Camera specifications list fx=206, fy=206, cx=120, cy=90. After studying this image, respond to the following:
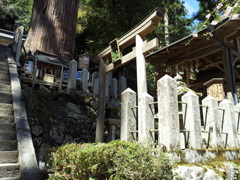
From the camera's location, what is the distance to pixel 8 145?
3275mm

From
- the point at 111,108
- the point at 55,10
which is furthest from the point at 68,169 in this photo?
the point at 55,10

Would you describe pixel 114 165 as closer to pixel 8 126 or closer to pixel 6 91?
pixel 8 126

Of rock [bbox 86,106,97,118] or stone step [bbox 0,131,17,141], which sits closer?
stone step [bbox 0,131,17,141]

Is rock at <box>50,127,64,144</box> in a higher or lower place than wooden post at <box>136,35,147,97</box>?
lower

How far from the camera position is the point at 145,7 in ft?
37.4

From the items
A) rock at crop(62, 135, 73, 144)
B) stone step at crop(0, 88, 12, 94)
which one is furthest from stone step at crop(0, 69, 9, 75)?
rock at crop(62, 135, 73, 144)

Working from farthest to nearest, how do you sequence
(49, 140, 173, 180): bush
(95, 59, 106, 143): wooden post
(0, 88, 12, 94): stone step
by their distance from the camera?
(95, 59, 106, 143): wooden post
(0, 88, 12, 94): stone step
(49, 140, 173, 180): bush

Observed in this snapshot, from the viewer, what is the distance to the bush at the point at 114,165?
226 centimetres

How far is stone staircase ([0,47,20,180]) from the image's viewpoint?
2.82 metres

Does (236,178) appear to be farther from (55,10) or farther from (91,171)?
(55,10)

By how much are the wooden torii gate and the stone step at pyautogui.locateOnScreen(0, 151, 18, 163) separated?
2119 mm

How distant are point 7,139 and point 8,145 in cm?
20

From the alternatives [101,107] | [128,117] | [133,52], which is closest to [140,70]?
[133,52]

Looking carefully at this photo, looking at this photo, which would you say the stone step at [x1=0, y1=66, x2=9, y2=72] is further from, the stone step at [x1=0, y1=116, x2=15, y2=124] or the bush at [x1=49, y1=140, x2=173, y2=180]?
the bush at [x1=49, y1=140, x2=173, y2=180]
